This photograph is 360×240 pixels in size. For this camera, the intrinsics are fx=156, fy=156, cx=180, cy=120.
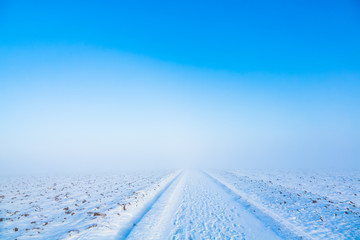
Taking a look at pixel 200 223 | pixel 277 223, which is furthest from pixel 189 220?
pixel 277 223

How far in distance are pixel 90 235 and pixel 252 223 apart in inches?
329

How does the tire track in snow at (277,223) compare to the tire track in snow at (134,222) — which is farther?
the tire track in snow at (134,222)

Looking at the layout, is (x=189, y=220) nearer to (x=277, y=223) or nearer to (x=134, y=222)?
(x=134, y=222)

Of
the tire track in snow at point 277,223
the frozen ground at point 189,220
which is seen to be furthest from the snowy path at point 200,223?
the tire track in snow at point 277,223

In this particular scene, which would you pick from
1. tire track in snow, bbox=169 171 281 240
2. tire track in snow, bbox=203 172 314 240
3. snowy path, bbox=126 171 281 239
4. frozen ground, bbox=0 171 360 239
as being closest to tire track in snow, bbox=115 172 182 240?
frozen ground, bbox=0 171 360 239

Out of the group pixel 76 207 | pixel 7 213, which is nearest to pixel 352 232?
pixel 76 207

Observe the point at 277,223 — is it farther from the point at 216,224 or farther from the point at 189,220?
the point at 189,220

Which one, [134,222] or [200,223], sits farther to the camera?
[134,222]

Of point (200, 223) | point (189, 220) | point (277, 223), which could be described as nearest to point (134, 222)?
point (189, 220)

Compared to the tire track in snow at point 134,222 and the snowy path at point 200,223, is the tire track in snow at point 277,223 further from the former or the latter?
the tire track in snow at point 134,222

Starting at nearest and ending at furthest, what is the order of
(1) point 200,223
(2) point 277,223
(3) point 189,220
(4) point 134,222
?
(2) point 277,223
(1) point 200,223
(4) point 134,222
(3) point 189,220

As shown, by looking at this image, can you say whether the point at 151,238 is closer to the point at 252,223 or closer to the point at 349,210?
the point at 252,223

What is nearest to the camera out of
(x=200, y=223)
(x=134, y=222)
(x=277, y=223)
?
(x=277, y=223)

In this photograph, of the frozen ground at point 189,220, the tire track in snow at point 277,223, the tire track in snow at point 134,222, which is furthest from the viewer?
the tire track in snow at point 134,222
